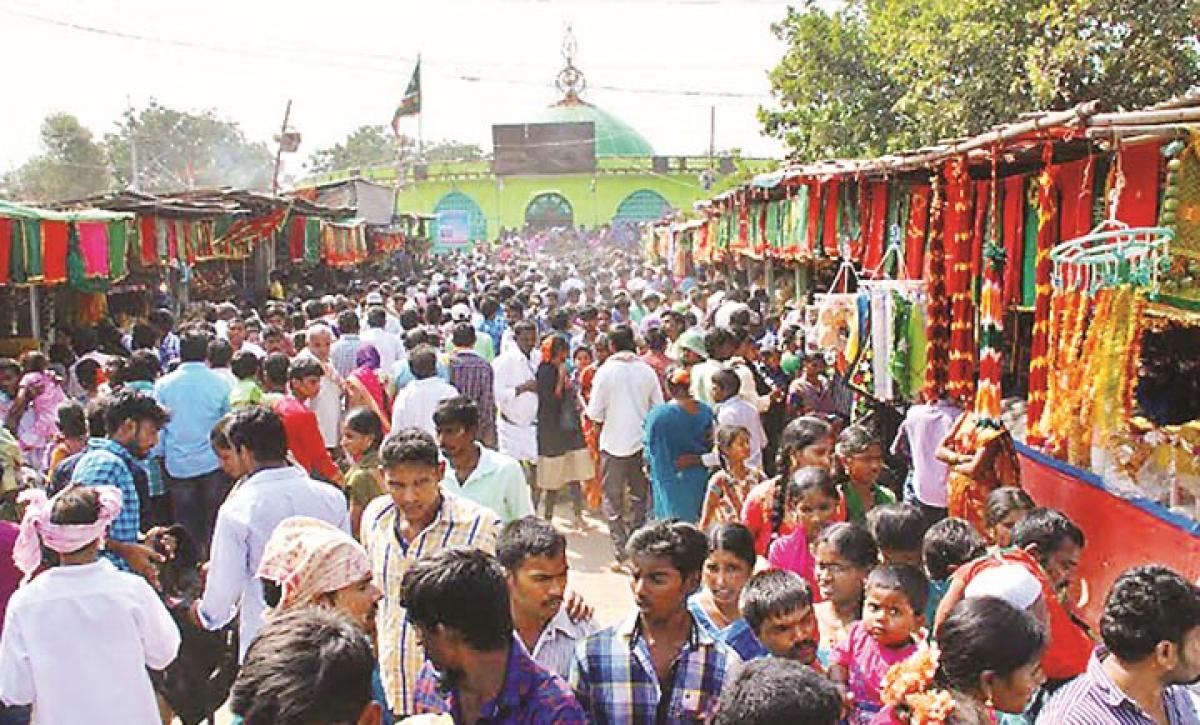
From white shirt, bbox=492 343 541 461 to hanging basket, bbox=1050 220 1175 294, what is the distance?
417cm

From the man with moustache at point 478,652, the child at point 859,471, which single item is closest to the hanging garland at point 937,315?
the child at point 859,471

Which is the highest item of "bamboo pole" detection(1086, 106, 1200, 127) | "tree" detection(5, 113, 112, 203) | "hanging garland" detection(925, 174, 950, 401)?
"tree" detection(5, 113, 112, 203)

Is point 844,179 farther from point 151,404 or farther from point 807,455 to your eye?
point 151,404

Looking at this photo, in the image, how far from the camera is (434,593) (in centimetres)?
254

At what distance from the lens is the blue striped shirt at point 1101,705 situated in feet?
9.39

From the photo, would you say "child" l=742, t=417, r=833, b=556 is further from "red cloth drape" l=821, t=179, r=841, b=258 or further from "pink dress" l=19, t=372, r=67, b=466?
"pink dress" l=19, t=372, r=67, b=466

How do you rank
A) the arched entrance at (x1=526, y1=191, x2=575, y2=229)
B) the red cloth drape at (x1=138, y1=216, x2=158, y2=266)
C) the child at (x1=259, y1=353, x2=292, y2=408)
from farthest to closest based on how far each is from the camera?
1. the arched entrance at (x1=526, y1=191, x2=575, y2=229)
2. the red cloth drape at (x1=138, y1=216, x2=158, y2=266)
3. the child at (x1=259, y1=353, x2=292, y2=408)

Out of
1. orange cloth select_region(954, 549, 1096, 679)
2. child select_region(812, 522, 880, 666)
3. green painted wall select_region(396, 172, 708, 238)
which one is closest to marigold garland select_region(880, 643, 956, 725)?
orange cloth select_region(954, 549, 1096, 679)

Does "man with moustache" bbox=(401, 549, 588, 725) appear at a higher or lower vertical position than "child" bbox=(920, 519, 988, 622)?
higher

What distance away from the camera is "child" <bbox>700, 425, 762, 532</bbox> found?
521 cm

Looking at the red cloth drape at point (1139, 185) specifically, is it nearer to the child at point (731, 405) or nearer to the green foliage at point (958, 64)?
the child at point (731, 405)

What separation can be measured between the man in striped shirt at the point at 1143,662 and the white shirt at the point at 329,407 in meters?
5.41

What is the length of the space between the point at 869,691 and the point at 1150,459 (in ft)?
7.94

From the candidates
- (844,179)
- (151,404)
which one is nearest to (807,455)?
(151,404)
